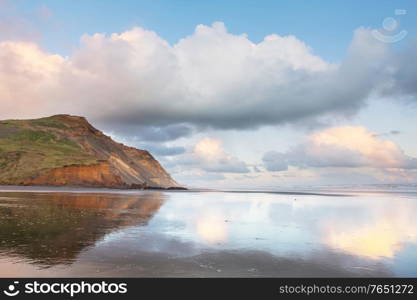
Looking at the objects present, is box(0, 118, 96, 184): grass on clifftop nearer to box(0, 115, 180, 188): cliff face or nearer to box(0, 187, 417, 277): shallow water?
box(0, 115, 180, 188): cliff face

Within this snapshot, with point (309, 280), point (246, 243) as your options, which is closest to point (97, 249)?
point (246, 243)

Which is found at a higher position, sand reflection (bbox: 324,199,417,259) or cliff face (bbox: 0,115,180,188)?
cliff face (bbox: 0,115,180,188)

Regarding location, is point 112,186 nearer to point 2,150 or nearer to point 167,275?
point 2,150

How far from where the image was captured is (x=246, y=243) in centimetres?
2058

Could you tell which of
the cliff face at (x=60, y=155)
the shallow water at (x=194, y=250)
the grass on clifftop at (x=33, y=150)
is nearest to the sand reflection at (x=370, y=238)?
the shallow water at (x=194, y=250)

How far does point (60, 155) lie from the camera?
496 ft

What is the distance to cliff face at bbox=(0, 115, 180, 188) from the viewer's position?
136 m

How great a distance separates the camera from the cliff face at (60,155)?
13638 cm

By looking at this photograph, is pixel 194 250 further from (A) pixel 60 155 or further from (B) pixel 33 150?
(B) pixel 33 150

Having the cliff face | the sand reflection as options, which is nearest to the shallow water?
the sand reflection

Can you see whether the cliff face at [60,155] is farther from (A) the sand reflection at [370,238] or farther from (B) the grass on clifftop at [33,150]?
(A) the sand reflection at [370,238]

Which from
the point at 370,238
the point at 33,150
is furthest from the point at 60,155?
the point at 370,238

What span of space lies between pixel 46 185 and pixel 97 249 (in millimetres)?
129121

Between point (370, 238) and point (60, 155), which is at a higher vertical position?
point (60, 155)
